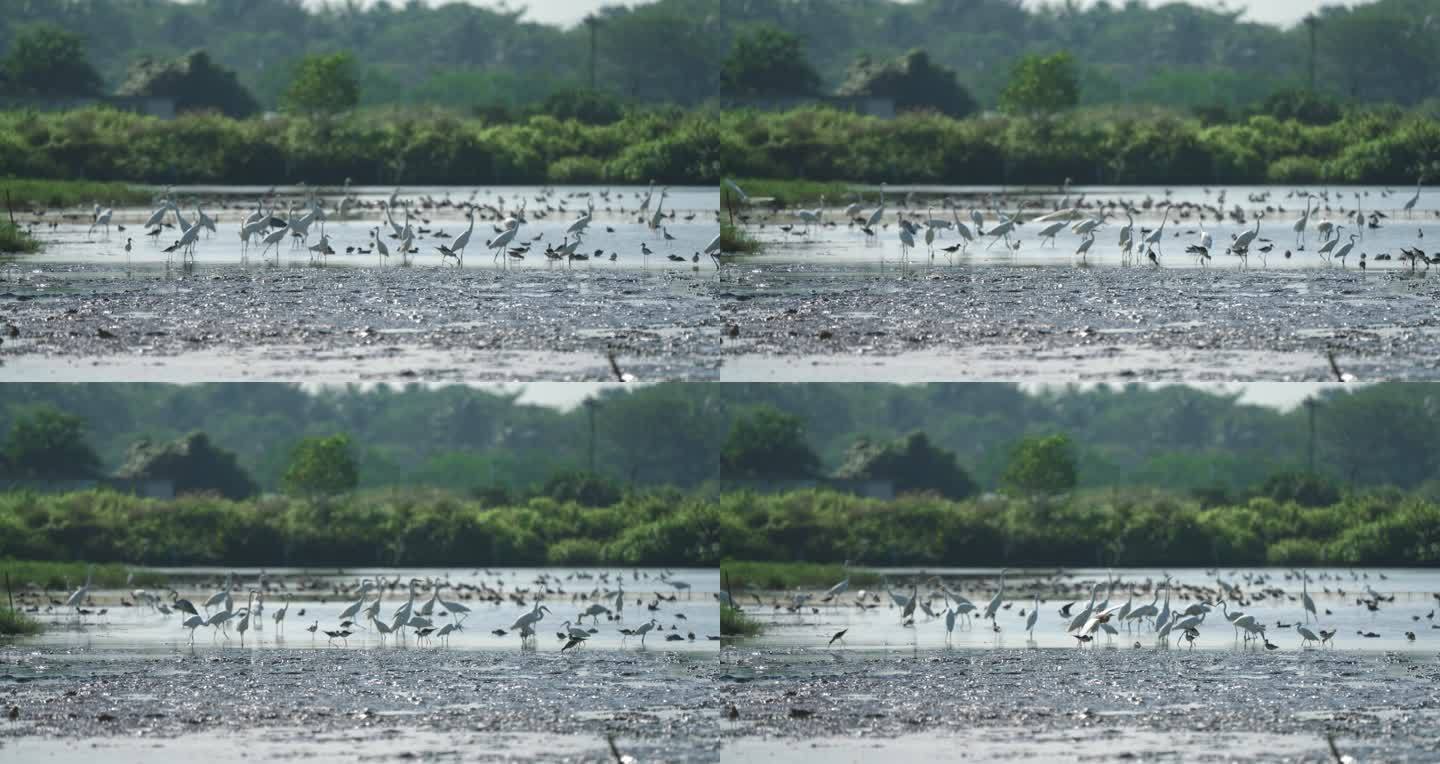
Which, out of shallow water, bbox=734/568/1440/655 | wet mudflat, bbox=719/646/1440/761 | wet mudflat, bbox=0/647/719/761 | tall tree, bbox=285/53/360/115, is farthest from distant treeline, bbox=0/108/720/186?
wet mudflat, bbox=719/646/1440/761

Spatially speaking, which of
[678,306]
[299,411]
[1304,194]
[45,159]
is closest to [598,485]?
[45,159]

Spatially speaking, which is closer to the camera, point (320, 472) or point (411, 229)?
point (411, 229)

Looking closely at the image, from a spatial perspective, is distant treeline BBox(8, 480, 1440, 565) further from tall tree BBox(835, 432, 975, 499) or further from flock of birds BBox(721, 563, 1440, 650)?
tall tree BBox(835, 432, 975, 499)

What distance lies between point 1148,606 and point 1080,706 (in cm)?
867

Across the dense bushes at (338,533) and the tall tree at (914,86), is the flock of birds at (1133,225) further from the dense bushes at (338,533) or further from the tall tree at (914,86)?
the tall tree at (914,86)

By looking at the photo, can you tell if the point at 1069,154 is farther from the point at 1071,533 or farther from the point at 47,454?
the point at 47,454

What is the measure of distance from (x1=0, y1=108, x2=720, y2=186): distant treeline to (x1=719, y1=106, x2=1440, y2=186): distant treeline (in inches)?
60.9

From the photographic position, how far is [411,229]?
29531 mm

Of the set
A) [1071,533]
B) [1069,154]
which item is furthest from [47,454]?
[1069,154]

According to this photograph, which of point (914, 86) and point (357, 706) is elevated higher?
point (914, 86)

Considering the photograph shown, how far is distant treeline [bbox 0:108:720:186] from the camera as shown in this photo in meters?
44.8

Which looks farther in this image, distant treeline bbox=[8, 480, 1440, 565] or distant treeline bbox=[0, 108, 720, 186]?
distant treeline bbox=[8, 480, 1440, 565]

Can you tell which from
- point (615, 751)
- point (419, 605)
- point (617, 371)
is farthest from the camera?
point (419, 605)

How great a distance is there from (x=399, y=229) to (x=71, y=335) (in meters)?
7.82
